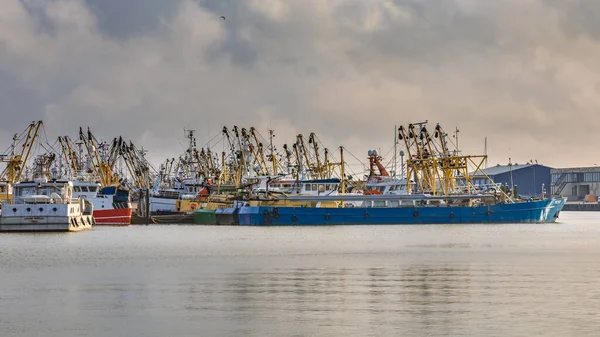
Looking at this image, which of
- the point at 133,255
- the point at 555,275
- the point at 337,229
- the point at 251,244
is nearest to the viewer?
the point at 555,275

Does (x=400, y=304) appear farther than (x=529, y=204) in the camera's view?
No

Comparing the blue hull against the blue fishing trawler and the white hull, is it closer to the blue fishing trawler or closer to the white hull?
the blue fishing trawler

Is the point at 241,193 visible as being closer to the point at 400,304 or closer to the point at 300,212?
the point at 300,212

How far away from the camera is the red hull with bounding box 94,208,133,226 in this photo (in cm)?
13075

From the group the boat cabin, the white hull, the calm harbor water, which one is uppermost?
the boat cabin

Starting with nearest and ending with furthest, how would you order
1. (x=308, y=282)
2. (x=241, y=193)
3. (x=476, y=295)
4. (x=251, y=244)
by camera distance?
(x=476, y=295)
(x=308, y=282)
(x=251, y=244)
(x=241, y=193)

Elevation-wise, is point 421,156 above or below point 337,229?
above

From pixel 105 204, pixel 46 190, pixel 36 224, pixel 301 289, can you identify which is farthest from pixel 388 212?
pixel 301 289

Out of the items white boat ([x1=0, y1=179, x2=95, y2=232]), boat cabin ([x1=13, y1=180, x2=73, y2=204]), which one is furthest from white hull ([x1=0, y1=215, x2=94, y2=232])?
boat cabin ([x1=13, y1=180, x2=73, y2=204])

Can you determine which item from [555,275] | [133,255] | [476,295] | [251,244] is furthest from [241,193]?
[476,295]

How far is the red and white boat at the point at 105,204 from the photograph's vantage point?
418 ft

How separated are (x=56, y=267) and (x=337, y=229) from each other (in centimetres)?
5662

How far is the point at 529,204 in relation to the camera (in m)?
130

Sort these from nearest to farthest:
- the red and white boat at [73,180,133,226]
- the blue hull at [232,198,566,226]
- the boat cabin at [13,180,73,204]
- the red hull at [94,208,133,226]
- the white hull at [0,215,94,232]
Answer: the white hull at [0,215,94,232] < the boat cabin at [13,180,73,204] < the blue hull at [232,198,566,226] < the red and white boat at [73,180,133,226] < the red hull at [94,208,133,226]
